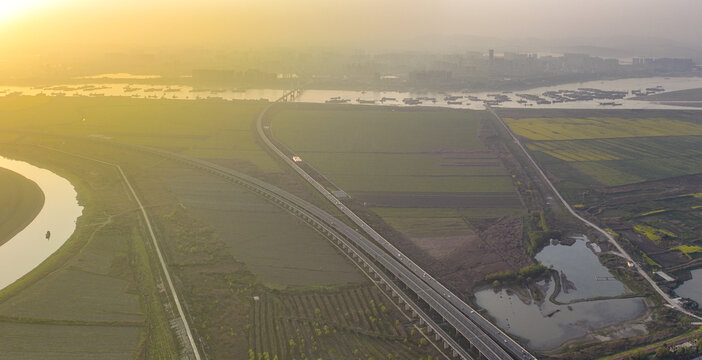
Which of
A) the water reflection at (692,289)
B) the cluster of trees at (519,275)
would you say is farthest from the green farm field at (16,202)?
the water reflection at (692,289)

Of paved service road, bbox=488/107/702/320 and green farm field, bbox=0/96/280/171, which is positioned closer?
paved service road, bbox=488/107/702/320

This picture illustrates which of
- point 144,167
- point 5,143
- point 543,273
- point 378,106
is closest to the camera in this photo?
point 543,273

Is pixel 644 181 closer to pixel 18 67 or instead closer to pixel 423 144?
pixel 423 144

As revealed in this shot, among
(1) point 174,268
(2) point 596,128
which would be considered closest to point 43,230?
Result: (1) point 174,268

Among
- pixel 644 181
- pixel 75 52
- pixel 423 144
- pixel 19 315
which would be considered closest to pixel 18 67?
pixel 75 52

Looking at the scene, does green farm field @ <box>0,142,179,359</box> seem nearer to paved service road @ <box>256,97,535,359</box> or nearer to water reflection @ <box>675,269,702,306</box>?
paved service road @ <box>256,97,535,359</box>

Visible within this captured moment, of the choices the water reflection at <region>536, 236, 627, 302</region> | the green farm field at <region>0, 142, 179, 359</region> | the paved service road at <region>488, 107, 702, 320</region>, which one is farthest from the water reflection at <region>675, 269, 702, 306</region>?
the green farm field at <region>0, 142, 179, 359</region>

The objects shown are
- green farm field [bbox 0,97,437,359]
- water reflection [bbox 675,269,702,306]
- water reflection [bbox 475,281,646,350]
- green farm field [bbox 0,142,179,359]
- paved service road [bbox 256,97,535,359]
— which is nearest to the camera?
green farm field [bbox 0,142,179,359]

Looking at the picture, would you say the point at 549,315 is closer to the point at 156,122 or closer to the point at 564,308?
the point at 564,308

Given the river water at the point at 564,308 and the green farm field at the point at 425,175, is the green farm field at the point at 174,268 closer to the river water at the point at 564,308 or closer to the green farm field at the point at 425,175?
the river water at the point at 564,308
